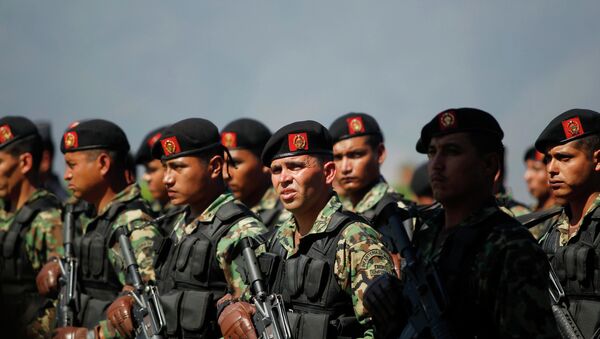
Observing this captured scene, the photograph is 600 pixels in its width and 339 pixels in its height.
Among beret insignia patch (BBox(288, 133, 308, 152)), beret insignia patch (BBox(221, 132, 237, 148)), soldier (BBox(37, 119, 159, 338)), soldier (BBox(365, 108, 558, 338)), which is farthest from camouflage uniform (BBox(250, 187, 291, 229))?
soldier (BBox(365, 108, 558, 338))

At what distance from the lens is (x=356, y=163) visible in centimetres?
994

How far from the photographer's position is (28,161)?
10031 millimetres

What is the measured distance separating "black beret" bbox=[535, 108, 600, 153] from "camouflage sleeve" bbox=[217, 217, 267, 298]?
2.37 meters

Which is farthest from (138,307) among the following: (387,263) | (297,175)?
(387,263)

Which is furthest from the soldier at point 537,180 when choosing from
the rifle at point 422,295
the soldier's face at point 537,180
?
the rifle at point 422,295

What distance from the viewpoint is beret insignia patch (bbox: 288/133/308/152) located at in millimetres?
6359

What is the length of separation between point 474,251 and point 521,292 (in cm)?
40

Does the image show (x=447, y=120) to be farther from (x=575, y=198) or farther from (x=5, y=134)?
(x=5, y=134)

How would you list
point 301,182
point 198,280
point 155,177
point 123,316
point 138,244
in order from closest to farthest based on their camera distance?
1. point 301,182
2. point 198,280
3. point 123,316
4. point 138,244
5. point 155,177

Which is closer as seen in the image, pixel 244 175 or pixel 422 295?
pixel 422 295

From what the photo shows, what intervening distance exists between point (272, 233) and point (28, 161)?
4.49m

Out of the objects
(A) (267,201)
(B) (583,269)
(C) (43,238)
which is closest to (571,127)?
(B) (583,269)

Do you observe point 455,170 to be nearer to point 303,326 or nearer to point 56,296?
point 303,326

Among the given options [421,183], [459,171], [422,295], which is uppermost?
[459,171]
